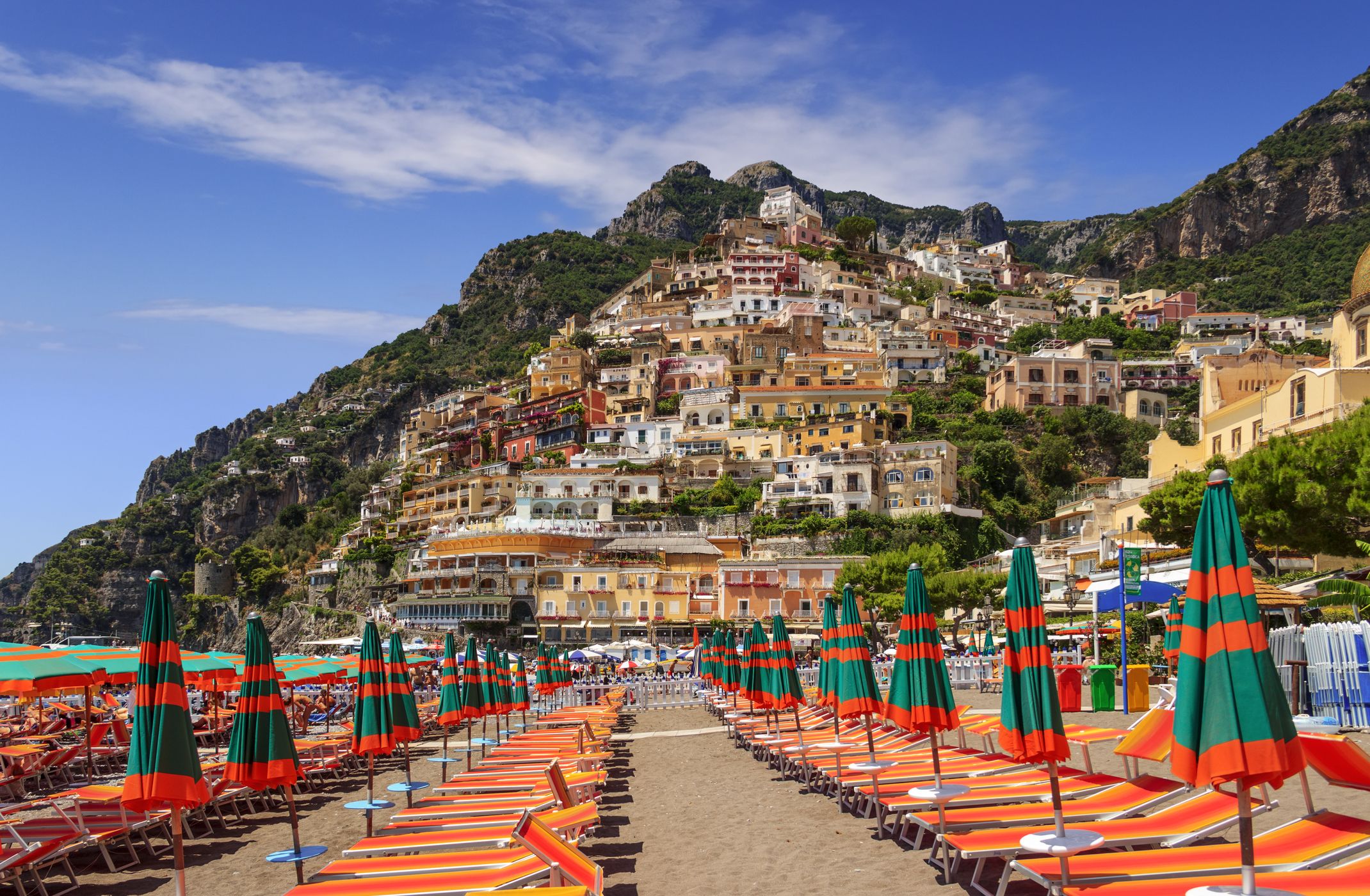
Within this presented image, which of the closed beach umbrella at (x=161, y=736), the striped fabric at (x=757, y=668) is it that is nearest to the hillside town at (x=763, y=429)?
the striped fabric at (x=757, y=668)

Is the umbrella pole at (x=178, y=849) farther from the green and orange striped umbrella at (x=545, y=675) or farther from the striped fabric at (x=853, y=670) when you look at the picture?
the green and orange striped umbrella at (x=545, y=675)

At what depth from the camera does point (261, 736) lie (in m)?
8.27

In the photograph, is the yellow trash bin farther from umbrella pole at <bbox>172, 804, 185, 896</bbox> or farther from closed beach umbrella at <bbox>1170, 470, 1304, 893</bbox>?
umbrella pole at <bbox>172, 804, 185, 896</bbox>

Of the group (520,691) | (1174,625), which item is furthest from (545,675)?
(1174,625)

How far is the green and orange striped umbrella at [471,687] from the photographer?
1597 cm

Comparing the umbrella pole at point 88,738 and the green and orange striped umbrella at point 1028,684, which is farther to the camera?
the umbrella pole at point 88,738

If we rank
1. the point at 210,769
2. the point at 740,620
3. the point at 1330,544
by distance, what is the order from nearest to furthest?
1. the point at 210,769
2. the point at 1330,544
3. the point at 740,620

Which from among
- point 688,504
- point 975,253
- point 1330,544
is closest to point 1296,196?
point 975,253

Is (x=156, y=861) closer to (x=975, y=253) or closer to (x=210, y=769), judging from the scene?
(x=210, y=769)

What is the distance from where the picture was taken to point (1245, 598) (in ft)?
15.8

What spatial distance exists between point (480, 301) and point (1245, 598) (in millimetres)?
144030

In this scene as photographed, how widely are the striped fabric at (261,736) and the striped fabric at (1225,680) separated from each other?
22.6ft

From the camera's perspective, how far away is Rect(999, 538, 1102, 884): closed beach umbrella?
672 cm

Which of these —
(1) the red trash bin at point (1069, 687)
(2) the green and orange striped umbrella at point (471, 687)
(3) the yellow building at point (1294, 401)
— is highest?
(3) the yellow building at point (1294, 401)
